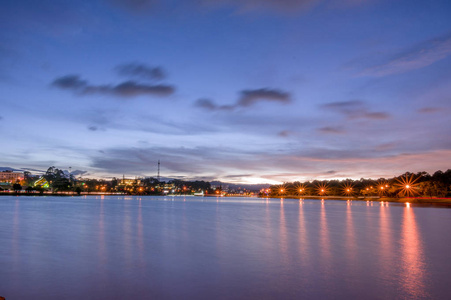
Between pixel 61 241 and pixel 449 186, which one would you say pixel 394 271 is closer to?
pixel 61 241

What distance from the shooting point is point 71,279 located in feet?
38.9

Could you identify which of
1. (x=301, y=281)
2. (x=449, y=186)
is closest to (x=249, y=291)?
(x=301, y=281)

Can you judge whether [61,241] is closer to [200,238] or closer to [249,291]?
[200,238]

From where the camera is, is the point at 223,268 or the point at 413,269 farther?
the point at 223,268

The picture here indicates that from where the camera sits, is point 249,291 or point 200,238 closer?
point 249,291

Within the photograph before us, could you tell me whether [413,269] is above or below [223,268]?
below

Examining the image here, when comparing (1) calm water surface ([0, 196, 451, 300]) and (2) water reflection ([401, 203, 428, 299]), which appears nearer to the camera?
(1) calm water surface ([0, 196, 451, 300])

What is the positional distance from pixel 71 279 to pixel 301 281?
26.1 ft

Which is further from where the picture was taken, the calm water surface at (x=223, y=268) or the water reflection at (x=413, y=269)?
the water reflection at (x=413, y=269)

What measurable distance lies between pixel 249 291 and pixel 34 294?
6.37m

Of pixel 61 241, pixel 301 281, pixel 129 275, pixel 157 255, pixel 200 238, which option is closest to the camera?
pixel 301 281

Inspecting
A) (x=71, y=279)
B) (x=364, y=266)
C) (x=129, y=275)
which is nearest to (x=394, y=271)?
(x=364, y=266)

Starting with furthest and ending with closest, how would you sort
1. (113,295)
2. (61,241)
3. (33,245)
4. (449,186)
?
(449,186) < (61,241) < (33,245) < (113,295)

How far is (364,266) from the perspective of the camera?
1416 centimetres
